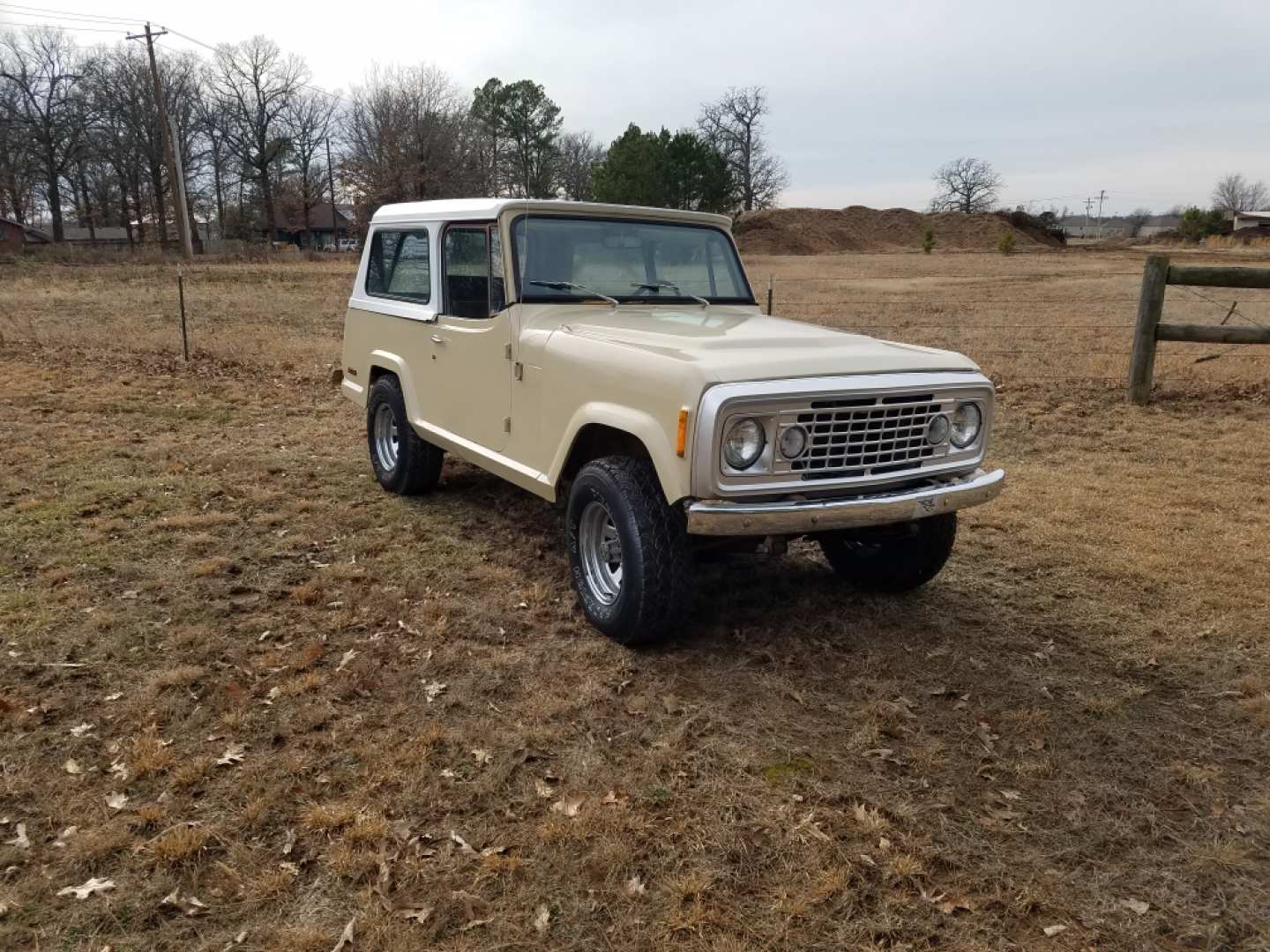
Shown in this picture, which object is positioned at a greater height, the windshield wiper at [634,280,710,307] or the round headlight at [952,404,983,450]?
the windshield wiper at [634,280,710,307]

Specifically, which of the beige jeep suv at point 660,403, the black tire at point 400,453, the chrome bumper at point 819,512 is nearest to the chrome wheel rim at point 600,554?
the beige jeep suv at point 660,403

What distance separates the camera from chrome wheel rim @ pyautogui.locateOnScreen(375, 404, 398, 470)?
6.31 m

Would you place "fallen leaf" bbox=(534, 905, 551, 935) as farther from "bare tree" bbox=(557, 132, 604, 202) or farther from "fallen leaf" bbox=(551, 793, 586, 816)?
"bare tree" bbox=(557, 132, 604, 202)

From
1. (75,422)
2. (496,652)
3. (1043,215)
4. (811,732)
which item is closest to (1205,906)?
(811,732)

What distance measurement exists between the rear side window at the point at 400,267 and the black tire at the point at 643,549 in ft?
7.14

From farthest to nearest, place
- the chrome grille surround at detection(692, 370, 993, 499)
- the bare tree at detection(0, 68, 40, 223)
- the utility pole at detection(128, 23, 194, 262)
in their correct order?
1. the bare tree at detection(0, 68, 40, 223)
2. the utility pole at detection(128, 23, 194, 262)
3. the chrome grille surround at detection(692, 370, 993, 499)

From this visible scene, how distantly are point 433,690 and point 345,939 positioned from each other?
1.33 metres

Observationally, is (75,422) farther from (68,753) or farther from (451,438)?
(68,753)

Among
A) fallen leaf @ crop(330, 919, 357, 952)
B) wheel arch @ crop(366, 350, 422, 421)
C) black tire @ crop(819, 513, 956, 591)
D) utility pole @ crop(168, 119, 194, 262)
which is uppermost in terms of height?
utility pole @ crop(168, 119, 194, 262)

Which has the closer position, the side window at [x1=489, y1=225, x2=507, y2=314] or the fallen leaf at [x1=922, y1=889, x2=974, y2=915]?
the fallen leaf at [x1=922, y1=889, x2=974, y2=915]

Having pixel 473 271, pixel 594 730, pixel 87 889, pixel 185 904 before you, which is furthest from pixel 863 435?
pixel 87 889

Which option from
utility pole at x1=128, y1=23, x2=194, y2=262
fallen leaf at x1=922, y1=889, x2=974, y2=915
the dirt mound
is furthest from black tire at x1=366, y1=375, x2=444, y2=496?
the dirt mound

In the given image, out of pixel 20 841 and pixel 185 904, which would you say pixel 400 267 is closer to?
pixel 20 841

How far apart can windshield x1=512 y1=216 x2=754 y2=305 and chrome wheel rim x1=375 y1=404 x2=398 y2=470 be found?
6.64 ft
